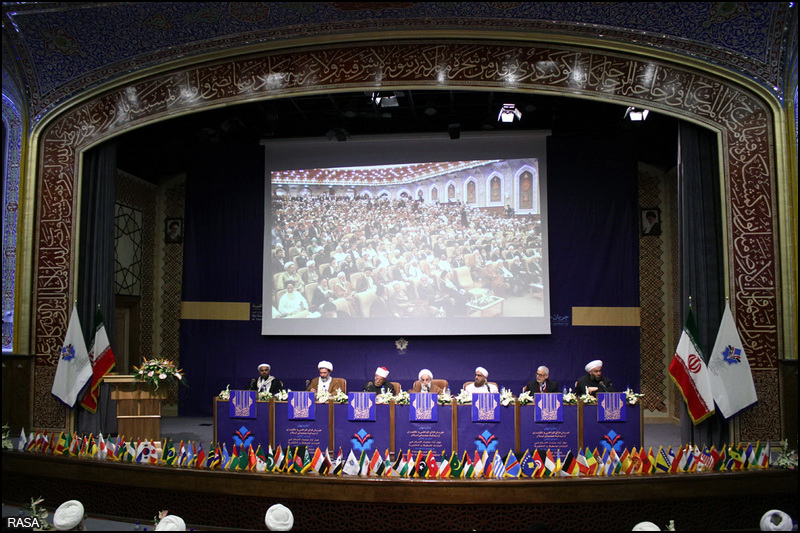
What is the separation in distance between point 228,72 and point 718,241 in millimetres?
5517

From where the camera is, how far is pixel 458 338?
30.5 feet

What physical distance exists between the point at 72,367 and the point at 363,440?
3.39 m

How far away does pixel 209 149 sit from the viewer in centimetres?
992

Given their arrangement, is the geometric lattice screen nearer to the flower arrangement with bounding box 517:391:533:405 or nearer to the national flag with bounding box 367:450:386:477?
the flower arrangement with bounding box 517:391:533:405

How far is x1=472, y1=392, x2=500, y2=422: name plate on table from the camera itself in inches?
249

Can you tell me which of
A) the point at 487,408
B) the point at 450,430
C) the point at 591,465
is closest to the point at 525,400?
the point at 487,408

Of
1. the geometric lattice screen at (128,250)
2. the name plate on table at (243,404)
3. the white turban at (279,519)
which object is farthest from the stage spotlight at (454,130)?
the white turban at (279,519)

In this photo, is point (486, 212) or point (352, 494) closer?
point (352, 494)

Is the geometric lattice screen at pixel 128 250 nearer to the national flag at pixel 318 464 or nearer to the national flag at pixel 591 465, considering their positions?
the national flag at pixel 318 464

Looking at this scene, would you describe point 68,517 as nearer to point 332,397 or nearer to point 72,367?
point 332,397

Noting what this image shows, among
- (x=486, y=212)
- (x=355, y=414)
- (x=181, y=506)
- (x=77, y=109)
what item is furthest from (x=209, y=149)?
(x=181, y=506)

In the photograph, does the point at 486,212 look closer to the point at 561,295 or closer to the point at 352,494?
the point at 561,295

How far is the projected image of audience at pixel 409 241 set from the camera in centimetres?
913

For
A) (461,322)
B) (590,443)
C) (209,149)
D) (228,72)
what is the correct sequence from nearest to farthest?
1. (590,443)
2. (228,72)
3. (461,322)
4. (209,149)
